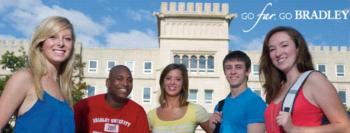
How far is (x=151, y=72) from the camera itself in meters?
35.6

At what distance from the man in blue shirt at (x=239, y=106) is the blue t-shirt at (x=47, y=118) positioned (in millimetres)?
1450

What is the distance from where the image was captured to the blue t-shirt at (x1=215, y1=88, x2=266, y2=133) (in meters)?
3.78

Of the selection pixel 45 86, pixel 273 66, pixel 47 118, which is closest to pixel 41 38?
pixel 45 86

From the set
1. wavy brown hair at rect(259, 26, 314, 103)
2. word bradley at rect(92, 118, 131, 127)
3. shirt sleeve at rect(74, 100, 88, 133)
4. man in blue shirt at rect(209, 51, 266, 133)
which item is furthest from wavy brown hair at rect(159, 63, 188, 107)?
wavy brown hair at rect(259, 26, 314, 103)

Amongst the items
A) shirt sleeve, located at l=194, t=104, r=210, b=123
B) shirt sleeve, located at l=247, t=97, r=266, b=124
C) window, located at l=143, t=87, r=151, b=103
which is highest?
shirt sleeve, located at l=247, t=97, r=266, b=124

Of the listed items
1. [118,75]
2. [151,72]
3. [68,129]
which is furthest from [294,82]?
[151,72]

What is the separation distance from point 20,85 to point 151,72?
108 feet

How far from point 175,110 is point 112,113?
34.1 inches

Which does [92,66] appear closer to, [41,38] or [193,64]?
[193,64]

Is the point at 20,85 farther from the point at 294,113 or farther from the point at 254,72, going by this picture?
the point at 254,72

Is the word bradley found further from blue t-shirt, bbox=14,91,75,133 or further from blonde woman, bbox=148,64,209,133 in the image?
blue t-shirt, bbox=14,91,75,133

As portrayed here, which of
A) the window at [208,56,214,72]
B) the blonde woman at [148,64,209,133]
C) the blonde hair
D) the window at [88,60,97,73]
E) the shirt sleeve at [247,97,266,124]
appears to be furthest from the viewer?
the window at [88,60,97,73]

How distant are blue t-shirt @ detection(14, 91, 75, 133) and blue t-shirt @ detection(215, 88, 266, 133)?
1.44 metres

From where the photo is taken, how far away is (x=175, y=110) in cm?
482
